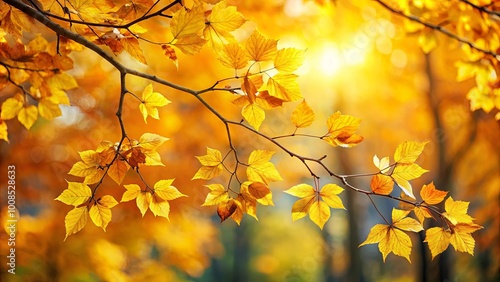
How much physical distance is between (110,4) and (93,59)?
3.39 metres

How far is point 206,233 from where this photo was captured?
695 centimetres

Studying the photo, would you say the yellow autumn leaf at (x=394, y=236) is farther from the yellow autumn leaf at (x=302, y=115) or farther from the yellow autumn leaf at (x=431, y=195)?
the yellow autumn leaf at (x=302, y=115)

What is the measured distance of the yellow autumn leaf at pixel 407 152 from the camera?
1.15m

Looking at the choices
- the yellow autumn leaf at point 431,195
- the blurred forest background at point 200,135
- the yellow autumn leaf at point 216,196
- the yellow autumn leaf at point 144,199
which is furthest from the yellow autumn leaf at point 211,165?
the blurred forest background at point 200,135

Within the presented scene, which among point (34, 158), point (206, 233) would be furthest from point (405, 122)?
point (34, 158)

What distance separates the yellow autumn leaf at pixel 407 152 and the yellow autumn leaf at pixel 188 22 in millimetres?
553

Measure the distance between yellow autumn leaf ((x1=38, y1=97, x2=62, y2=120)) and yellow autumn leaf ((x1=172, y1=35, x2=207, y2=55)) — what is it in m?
0.67

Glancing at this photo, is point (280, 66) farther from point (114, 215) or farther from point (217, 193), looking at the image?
point (114, 215)

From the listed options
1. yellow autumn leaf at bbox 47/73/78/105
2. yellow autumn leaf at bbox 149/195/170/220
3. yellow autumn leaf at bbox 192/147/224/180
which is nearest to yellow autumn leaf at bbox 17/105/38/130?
yellow autumn leaf at bbox 47/73/78/105

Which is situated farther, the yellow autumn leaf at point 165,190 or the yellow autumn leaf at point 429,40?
the yellow autumn leaf at point 429,40

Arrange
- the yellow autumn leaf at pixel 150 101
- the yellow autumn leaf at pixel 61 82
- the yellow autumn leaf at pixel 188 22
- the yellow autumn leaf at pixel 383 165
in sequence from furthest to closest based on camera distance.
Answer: the yellow autumn leaf at pixel 61 82, the yellow autumn leaf at pixel 150 101, the yellow autumn leaf at pixel 383 165, the yellow autumn leaf at pixel 188 22

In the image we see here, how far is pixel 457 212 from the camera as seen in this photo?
46.0 inches

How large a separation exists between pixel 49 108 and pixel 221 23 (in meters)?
0.78

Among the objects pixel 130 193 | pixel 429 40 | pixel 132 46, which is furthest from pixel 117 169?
pixel 429 40
